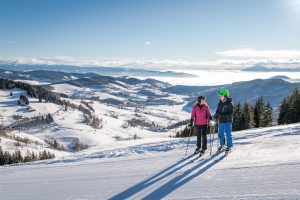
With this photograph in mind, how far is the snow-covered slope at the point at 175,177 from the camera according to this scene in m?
10.3

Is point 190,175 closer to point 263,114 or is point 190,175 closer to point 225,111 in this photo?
point 225,111

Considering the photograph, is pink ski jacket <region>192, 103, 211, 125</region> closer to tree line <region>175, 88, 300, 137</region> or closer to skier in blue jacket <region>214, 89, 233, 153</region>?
skier in blue jacket <region>214, 89, 233, 153</region>

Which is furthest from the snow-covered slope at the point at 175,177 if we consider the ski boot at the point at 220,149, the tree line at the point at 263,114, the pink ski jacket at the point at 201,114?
the tree line at the point at 263,114

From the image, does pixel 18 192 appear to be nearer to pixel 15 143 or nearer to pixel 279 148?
pixel 279 148

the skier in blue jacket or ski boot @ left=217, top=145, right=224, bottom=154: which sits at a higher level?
the skier in blue jacket

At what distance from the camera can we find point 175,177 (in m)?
12.6

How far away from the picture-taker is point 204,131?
658 inches

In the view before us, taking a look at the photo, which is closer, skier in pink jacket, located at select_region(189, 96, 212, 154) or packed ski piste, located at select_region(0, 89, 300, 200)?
packed ski piste, located at select_region(0, 89, 300, 200)

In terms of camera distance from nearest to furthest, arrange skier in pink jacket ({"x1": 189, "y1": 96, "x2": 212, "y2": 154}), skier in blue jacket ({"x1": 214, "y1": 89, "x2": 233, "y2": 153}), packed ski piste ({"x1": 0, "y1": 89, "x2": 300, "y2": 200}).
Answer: packed ski piste ({"x1": 0, "y1": 89, "x2": 300, "y2": 200}) → skier in blue jacket ({"x1": 214, "y1": 89, "x2": 233, "y2": 153}) → skier in pink jacket ({"x1": 189, "y1": 96, "x2": 212, "y2": 154})

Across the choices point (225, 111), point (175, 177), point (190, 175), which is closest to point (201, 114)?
point (225, 111)

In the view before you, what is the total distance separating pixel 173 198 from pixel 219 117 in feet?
22.9

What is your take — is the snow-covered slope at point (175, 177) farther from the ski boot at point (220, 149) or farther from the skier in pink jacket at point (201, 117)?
the skier in pink jacket at point (201, 117)

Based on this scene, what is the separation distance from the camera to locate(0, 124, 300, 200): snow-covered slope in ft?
33.9

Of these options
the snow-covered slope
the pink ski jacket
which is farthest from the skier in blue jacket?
the snow-covered slope
